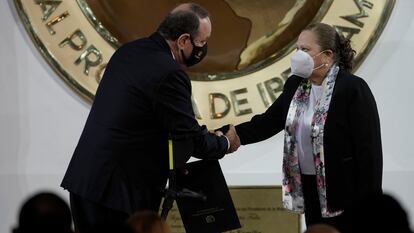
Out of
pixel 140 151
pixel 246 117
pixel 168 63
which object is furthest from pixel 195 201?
pixel 246 117

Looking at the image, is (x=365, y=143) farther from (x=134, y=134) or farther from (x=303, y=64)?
(x=134, y=134)

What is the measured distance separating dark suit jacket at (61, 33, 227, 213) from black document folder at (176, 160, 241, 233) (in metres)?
0.16

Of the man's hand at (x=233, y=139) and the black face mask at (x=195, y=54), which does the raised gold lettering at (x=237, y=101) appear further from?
the black face mask at (x=195, y=54)

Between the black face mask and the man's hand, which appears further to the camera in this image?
the man's hand

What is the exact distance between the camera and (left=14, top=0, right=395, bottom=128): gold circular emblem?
4.04m

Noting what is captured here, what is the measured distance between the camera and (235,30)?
4176 mm

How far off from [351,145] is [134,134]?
78cm

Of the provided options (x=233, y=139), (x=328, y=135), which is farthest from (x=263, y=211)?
(x=328, y=135)

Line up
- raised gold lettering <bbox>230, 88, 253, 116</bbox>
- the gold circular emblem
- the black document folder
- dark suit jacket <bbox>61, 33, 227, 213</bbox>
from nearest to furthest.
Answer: dark suit jacket <bbox>61, 33, 227, 213</bbox> < the black document folder < the gold circular emblem < raised gold lettering <bbox>230, 88, 253, 116</bbox>

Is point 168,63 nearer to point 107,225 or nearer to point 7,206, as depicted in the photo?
point 107,225

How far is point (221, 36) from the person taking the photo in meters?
4.19

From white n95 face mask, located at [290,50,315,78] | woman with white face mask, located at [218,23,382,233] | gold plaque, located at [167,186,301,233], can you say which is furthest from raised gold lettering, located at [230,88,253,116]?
white n95 face mask, located at [290,50,315,78]

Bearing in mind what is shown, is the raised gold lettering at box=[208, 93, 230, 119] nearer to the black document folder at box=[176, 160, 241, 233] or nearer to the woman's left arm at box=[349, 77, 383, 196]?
the black document folder at box=[176, 160, 241, 233]

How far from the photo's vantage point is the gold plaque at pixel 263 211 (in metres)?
4.13
